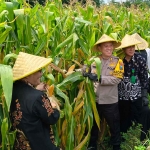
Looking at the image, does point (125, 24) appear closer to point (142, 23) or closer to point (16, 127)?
point (142, 23)

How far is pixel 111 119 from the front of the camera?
3.35 m

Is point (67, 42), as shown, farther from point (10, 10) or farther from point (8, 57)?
point (8, 57)

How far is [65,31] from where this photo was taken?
3279 mm

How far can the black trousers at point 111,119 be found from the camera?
3.29 metres

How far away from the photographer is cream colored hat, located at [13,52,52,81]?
2.06m

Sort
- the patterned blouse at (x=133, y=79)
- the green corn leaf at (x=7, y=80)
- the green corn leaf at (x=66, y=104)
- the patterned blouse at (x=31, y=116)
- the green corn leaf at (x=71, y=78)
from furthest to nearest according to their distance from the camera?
the patterned blouse at (x=133, y=79), the green corn leaf at (x=71, y=78), the green corn leaf at (x=66, y=104), the patterned blouse at (x=31, y=116), the green corn leaf at (x=7, y=80)

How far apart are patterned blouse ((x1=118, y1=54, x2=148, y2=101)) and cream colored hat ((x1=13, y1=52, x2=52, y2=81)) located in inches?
64.1

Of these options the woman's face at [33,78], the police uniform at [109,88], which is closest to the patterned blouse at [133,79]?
the police uniform at [109,88]

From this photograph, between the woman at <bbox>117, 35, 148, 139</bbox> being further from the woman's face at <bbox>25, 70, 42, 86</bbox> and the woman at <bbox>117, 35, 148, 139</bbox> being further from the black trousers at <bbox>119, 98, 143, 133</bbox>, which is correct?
the woman's face at <bbox>25, 70, 42, 86</bbox>

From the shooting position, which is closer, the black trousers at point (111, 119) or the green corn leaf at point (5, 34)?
the green corn leaf at point (5, 34)

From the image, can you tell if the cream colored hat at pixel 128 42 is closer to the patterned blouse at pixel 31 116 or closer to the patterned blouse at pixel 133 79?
the patterned blouse at pixel 133 79

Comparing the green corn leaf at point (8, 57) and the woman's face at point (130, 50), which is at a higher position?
the green corn leaf at point (8, 57)

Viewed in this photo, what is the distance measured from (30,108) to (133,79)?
1.83m

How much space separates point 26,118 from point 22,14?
0.89m
